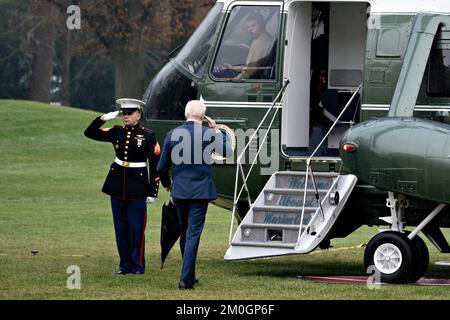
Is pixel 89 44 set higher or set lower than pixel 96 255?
higher

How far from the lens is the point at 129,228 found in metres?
13.0

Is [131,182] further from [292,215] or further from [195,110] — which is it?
[292,215]

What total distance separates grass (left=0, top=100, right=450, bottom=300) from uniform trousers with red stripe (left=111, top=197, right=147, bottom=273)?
0.84 ft

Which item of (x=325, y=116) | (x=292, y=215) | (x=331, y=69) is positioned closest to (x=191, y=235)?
(x=292, y=215)

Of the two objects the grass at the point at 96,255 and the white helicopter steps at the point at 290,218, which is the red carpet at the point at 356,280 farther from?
the white helicopter steps at the point at 290,218

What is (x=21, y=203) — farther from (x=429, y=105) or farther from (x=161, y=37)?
(x=161, y=37)

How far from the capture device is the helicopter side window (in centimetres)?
1293

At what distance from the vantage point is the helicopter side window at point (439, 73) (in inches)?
509

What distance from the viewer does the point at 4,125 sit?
114ft

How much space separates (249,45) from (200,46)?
63 cm

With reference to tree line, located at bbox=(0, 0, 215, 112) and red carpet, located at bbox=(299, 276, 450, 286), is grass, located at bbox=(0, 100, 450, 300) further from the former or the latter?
tree line, located at bbox=(0, 0, 215, 112)

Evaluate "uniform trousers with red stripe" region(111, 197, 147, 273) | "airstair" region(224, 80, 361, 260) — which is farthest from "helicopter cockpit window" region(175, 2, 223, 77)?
"uniform trousers with red stripe" region(111, 197, 147, 273)
